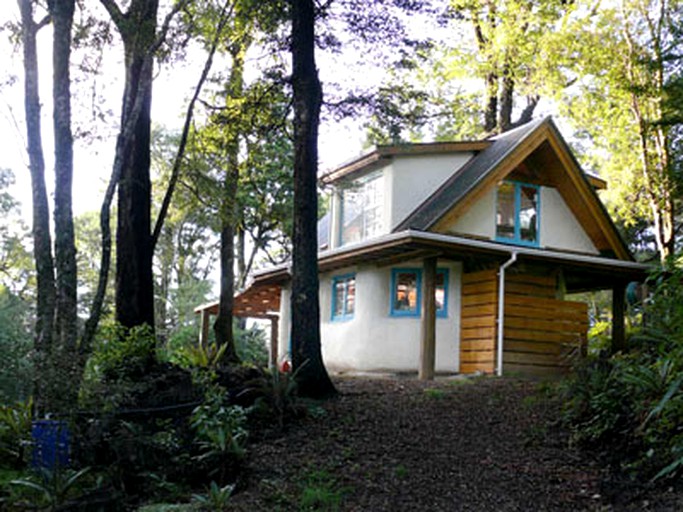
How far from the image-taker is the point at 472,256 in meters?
14.0

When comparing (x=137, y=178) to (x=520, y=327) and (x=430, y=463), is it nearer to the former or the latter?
(x=430, y=463)

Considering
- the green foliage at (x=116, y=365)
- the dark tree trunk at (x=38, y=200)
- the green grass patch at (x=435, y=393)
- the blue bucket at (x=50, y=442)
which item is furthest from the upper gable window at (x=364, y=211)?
the blue bucket at (x=50, y=442)

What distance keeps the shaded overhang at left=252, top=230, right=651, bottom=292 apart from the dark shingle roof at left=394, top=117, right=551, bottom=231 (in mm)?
596

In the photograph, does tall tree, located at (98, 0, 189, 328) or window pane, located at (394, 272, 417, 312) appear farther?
window pane, located at (394, 272, 417, 312)

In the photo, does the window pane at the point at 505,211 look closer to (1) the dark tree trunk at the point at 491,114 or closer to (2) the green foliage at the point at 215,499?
(1) the dark tree trunk at the point at 491,114

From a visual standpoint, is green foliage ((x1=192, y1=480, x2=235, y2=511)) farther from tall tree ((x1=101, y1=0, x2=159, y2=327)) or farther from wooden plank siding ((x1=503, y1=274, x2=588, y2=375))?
wooden plank siding ((x1=503, y1=274, x2=588, y2=375))

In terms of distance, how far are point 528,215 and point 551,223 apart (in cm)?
59

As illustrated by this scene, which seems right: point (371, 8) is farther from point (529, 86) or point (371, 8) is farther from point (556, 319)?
point (529, 86)

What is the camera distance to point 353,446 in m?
7.50

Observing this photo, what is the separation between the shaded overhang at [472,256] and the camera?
1273 cm

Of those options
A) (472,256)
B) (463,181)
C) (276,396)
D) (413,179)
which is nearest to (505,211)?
(463,181)

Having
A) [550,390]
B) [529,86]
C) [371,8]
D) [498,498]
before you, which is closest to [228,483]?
[498,498]

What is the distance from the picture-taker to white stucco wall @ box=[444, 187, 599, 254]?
14656 mm

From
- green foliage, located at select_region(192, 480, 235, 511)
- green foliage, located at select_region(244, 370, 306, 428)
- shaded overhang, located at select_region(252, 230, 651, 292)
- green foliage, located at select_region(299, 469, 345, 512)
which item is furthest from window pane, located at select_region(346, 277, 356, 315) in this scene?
green foliage, located at select_region(192, 480, 235, 511)
